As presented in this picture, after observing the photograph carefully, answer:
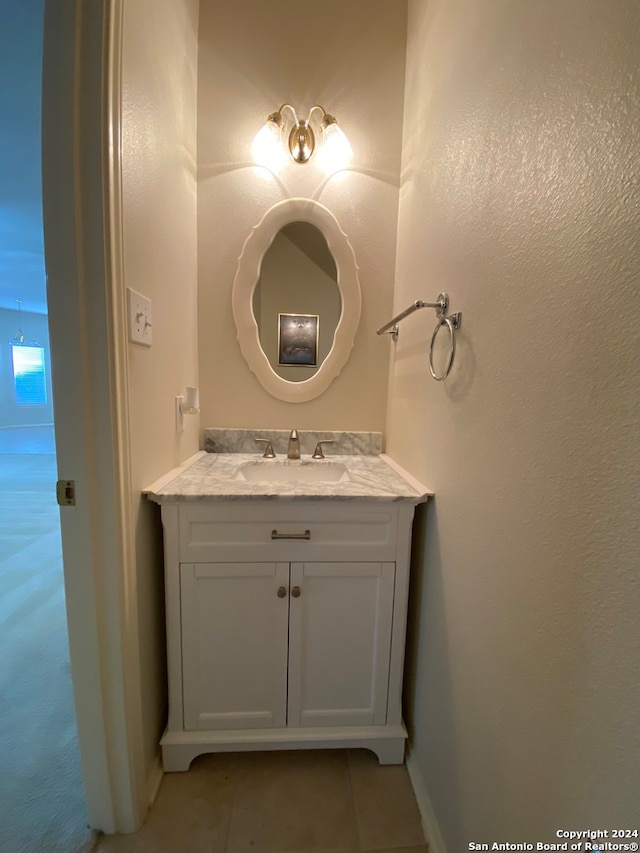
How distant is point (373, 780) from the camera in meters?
1.09

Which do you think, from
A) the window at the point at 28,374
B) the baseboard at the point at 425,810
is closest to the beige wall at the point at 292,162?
the baseboard at the point at 425,810

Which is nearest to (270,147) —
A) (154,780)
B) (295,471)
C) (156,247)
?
(156,247)

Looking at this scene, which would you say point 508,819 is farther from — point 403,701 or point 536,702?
point 403,701

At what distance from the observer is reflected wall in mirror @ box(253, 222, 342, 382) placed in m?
1.50

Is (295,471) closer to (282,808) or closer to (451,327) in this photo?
(451,327)

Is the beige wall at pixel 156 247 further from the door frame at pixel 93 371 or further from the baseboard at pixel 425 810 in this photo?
the baseboard at pixel 425 810

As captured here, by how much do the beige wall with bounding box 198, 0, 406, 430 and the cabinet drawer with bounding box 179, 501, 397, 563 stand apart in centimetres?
60

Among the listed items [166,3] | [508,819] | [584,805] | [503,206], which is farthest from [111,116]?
[508,819]

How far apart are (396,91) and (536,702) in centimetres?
205

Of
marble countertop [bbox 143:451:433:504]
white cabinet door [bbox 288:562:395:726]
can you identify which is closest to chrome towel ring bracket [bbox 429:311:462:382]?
marble countertop [bbox 143:451:433:504]

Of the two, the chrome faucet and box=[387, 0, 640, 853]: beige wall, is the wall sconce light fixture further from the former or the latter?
the chrome faucet

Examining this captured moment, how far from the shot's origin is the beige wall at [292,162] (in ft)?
4.54

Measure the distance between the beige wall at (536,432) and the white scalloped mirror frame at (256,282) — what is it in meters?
0.54

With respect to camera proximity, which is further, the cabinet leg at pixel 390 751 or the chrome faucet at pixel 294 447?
the chrome faucet at pixel 294 447
